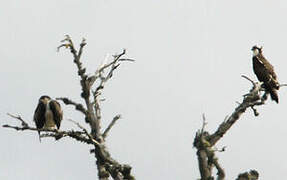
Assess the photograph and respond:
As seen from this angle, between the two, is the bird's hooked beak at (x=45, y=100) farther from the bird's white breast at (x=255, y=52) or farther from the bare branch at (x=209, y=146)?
the bare branch at (x=209, y=146)

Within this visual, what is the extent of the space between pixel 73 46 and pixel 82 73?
766 mm

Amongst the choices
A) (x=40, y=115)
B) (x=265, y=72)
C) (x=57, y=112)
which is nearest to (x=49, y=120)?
(x=57, y=112)

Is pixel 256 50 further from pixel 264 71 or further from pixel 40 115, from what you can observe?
pixel 40 115

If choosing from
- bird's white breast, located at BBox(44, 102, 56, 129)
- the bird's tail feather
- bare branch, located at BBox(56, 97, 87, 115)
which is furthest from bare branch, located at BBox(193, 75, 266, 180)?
bird's white breast, located at BBox(44, 102, 56, 129)

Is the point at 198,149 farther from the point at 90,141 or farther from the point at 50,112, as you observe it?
the point at 50,112

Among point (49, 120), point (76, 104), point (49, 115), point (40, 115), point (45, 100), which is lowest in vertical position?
point (76, 104)

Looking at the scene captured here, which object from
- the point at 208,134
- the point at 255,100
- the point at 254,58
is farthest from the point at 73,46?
the point at 254,58

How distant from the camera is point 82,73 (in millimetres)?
15180

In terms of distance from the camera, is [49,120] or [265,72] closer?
[49,120]

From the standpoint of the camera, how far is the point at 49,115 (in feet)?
68.9

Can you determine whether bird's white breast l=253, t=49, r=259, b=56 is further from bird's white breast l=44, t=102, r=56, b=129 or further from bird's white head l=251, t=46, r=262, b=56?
bird's white breast l=44, t=102, r=56, b=129

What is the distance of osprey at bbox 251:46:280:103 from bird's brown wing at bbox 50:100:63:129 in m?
5.36

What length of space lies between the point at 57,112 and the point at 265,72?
5714 mm

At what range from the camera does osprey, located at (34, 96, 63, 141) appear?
20.9 metres
